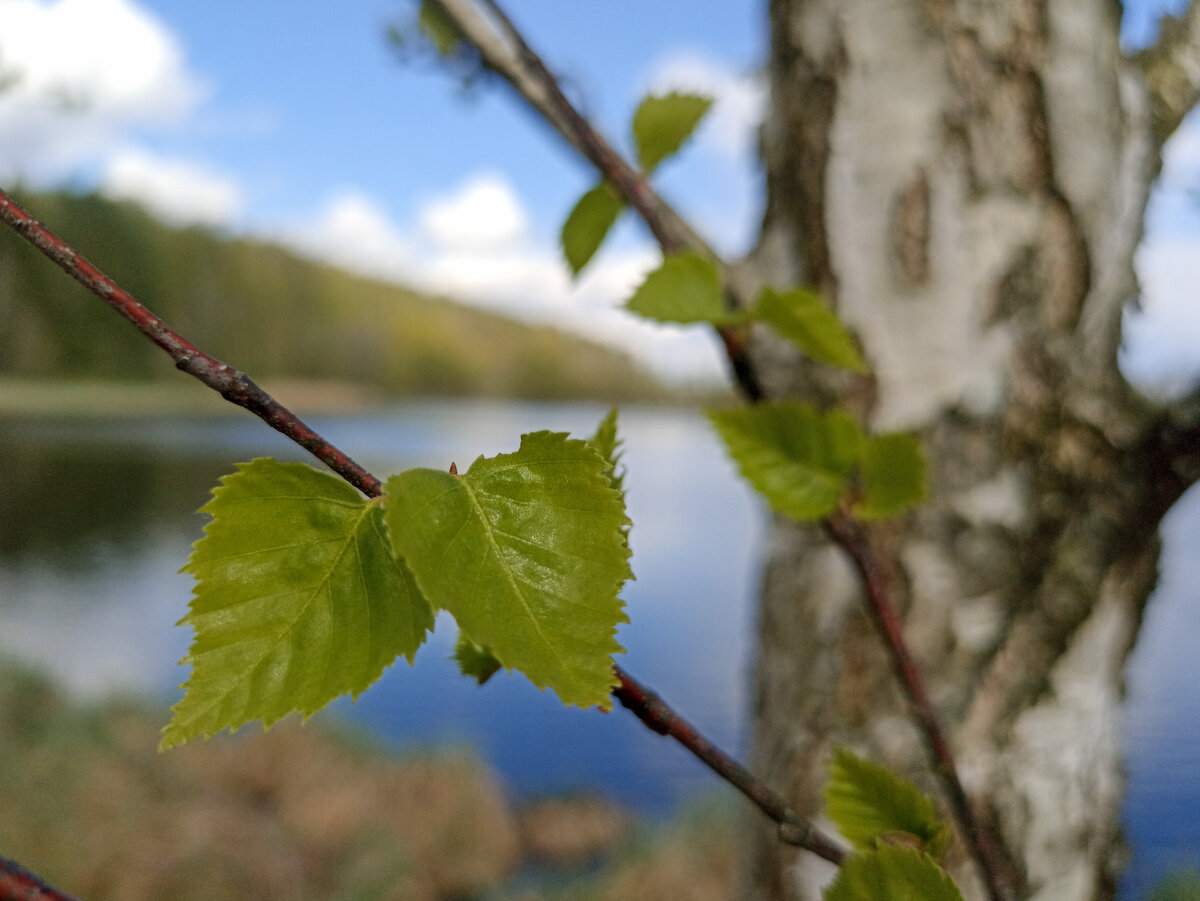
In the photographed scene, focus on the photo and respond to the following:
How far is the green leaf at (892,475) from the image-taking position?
310 millimetres

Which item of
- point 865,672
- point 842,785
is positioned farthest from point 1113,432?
point 842,785

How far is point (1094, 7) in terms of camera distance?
0.50 m

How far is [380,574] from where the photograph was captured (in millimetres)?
153

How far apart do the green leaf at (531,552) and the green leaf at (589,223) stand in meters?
0.27

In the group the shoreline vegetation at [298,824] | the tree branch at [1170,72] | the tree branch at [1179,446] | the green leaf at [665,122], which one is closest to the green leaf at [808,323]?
the green leaf at [665,122]

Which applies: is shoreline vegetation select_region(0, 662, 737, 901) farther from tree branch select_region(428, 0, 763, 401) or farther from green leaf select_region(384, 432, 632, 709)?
green leaf select_region(384, 432, 632, 709)

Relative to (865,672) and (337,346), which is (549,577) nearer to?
(865,672)

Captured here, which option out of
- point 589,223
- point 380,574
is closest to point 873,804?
point 380,574

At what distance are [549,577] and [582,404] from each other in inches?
354

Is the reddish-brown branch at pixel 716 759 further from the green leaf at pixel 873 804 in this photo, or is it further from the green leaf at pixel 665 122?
the green leaf at pixel 665 122

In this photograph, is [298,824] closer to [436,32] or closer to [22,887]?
[436,32]

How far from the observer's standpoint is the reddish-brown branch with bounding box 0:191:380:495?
5.4 inches

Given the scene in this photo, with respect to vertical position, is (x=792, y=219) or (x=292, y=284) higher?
(x=292, y=284)

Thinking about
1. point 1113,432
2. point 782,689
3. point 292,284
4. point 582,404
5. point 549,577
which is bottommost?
point 549,577
